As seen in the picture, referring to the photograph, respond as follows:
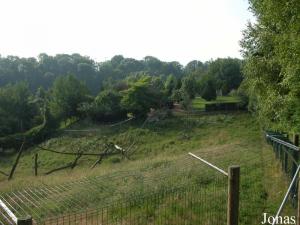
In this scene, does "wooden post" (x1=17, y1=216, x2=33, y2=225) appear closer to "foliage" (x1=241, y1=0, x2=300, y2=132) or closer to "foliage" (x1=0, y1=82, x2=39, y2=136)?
"foliage" (x1=241, y1=0, x2=300, y2=132)

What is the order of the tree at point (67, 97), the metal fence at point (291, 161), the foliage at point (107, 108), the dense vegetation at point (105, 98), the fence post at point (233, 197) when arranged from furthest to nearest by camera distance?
the tree at point (67, 97), the foliage at point (107, 108), the dense vegetation at point (105, 98), the metal fence at point (291, 161), the fence post at point (233, 197)

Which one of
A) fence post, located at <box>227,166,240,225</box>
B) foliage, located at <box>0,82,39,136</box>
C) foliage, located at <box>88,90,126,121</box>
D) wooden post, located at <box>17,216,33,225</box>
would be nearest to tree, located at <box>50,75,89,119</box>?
foliage, located at <box>88,90,126,121</box>

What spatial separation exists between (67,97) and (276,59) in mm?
26287

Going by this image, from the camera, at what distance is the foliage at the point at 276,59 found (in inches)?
325

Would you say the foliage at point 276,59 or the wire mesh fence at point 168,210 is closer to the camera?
the wire mesh fence at point 168,210

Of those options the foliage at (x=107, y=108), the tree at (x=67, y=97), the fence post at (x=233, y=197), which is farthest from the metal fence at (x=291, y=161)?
the tree at (x=67, y=97)

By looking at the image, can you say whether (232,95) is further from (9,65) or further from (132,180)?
(9,65)

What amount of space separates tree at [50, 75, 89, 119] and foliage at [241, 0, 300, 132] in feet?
75.7

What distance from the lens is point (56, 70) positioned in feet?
284

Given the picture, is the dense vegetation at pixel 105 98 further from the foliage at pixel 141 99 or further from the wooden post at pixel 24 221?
the wooden post at pixel 24 221

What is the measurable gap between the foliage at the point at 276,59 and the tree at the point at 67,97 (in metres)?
23.1

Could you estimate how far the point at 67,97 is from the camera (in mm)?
34969

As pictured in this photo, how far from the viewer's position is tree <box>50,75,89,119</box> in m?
34.2

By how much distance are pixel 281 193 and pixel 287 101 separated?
453 centimetres
